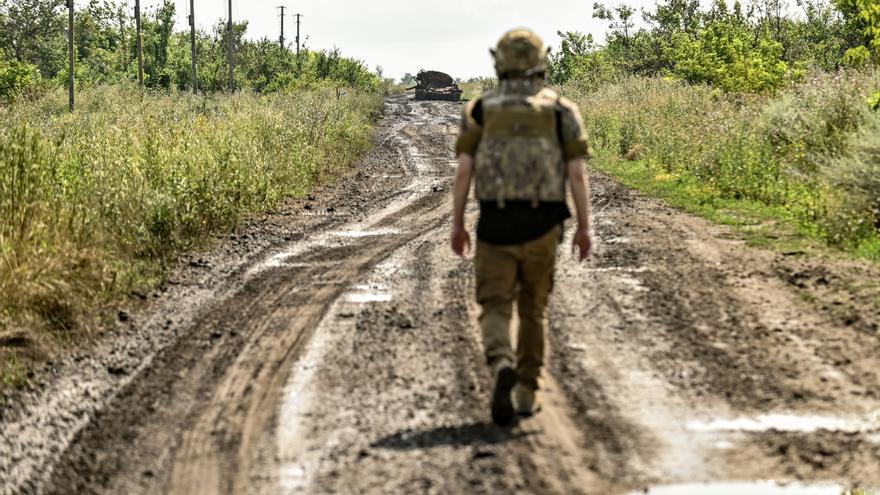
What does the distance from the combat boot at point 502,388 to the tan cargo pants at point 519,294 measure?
0.07 meters

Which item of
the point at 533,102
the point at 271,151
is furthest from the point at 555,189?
the point at 271,151

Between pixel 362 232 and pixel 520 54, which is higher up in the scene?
pixel 520 54

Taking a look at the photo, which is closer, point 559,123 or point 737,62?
point 559,123

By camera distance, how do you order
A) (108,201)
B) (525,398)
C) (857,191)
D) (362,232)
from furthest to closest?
1. (362,232)
2. (857,191)
3. (108,201)
4. (525,398)

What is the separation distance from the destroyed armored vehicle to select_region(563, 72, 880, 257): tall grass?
36.3 m

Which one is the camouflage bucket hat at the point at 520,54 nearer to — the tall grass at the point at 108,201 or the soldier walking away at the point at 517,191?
the soldier walking away at the point at 517,191

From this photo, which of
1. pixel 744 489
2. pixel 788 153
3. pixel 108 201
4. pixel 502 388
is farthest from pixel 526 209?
pixel 788 153

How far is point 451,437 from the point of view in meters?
5.37

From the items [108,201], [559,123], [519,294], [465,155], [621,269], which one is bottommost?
[621,269]

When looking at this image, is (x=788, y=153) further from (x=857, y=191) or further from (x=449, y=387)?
(x=449, y=387)

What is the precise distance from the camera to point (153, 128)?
1582 centimetres

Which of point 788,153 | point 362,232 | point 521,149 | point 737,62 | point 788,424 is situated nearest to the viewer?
point 521,149

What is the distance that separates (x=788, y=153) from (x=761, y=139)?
3.16 ft

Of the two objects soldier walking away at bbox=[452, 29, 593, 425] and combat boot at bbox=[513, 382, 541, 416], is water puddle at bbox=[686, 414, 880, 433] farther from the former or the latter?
soldier walking away at bbox=[452, 29, 593, 425]
